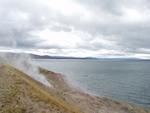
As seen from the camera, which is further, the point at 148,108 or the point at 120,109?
the point at 148,108

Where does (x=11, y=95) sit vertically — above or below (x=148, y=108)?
above

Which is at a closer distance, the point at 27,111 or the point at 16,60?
the point at 27,111

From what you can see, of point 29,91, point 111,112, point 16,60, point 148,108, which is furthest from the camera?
point 16,60

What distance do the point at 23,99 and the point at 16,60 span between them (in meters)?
69.3

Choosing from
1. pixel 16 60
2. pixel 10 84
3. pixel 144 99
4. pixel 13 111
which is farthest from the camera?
pixel 16 60

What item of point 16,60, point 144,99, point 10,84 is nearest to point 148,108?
point 144,99

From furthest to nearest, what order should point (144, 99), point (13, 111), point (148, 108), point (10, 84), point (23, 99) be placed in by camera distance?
point (144, 99) → point (148, 108) → point (10, 84) → point (23, 99) → point (13, 111)

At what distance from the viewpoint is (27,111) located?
810 inches

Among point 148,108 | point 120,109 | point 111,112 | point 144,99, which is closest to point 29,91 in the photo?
point 111,112

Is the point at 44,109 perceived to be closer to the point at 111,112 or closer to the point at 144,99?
the point at 111,112

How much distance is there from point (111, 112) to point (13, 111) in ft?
75.6

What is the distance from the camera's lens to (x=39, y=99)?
79.3ft

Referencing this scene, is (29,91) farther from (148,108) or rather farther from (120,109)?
(148,108)

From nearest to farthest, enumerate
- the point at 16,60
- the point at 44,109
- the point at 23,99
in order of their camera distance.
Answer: the point at 44,109, the point at 23,99, the point at 16,60
